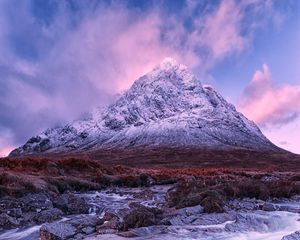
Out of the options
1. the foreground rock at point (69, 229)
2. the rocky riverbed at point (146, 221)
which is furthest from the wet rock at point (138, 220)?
the foreground rock at point (69, 229)

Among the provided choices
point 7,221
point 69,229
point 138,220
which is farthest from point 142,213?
point 7,221

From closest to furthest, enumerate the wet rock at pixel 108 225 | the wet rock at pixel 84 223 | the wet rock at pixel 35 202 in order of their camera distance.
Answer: the wet rock at pixel 108 225 < the wet rock at pixel 84 223 < the wet rock at pixel 35 202

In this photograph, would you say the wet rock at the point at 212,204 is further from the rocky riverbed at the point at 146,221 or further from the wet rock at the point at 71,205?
the wet rock at the point at 71,205

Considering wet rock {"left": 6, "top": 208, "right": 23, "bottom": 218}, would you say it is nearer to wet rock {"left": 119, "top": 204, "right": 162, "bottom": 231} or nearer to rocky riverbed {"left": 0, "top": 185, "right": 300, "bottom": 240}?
rocky riverbed {"left": 0, "top": 185, "right": 300, "bottom": 240}

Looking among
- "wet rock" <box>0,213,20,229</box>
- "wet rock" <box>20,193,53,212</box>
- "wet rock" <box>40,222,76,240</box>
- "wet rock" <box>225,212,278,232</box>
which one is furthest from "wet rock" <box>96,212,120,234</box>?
"wet rock" <box>20,193,53,212</box>

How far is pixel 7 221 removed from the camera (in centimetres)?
1981

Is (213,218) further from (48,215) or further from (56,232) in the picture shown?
(48,215)

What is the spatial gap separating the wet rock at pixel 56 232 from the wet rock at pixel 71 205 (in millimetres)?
7100

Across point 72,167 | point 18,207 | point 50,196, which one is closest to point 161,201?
point 50,196

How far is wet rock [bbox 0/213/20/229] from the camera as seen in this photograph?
64.0 feet

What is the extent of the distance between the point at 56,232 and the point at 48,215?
6.18m

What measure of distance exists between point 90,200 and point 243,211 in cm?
1103

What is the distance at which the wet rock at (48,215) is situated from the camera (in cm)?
2052

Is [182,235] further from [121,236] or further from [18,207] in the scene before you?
[18,207]
